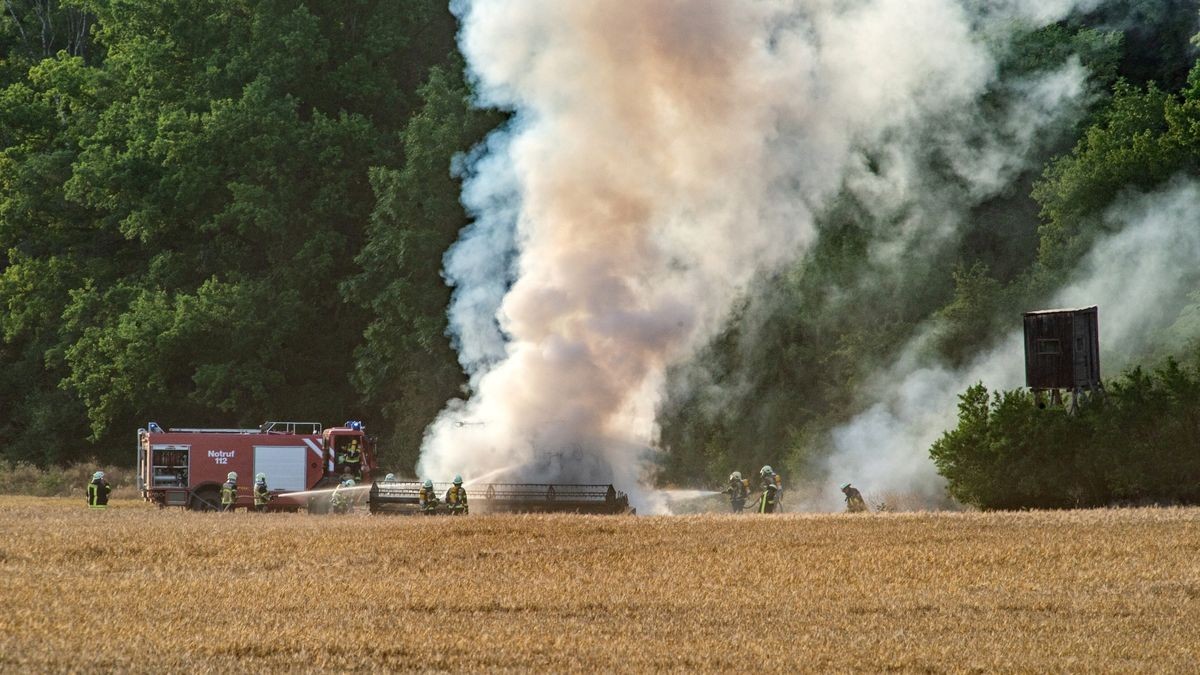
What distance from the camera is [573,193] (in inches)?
1647

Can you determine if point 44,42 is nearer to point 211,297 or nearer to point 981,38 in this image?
point 211,297

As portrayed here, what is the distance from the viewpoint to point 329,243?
62281 mm

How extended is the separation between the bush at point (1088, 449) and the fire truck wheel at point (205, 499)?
21356mm

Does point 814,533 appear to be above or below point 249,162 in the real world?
below

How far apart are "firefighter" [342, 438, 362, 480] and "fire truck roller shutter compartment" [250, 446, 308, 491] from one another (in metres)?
1.13

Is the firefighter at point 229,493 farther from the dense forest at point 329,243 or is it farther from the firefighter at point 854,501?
the firefighter at point 854,501

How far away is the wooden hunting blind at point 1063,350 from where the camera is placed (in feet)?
124

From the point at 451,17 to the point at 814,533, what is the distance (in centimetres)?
3938

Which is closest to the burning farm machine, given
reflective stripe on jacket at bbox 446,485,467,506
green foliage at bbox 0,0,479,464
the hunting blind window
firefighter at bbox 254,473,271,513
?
firefighter at bbox 254,473,271,513

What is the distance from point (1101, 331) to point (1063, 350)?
28.9ft

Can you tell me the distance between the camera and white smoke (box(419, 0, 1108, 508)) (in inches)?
1613

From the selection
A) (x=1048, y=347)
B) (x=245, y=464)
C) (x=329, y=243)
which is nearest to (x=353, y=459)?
(x=245, y=464)

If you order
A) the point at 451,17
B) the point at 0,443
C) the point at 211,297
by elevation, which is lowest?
the point at 0,443

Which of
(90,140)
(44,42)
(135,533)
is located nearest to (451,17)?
(90,140)
